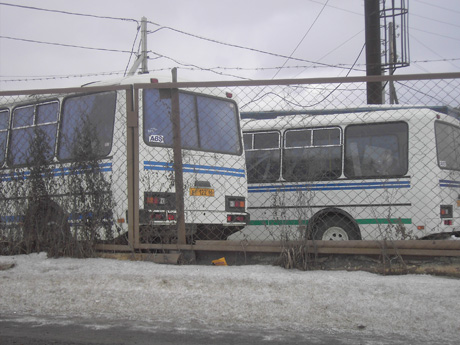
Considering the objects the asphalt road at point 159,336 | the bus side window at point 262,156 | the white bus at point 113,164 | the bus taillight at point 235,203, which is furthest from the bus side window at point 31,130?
the bus side window at point 262,156

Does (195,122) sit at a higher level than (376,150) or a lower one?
higher

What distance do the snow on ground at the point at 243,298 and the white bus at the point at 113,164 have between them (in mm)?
1010

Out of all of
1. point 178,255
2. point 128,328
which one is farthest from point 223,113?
point 128,328

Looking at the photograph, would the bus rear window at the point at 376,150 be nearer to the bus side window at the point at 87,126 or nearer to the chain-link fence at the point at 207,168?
the chain-link fence at the point at 207,168

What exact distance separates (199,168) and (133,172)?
1.87m

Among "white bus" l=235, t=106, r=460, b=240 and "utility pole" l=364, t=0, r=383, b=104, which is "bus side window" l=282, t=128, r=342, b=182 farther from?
"utility pole" l=364, t=0, r=383, b=104

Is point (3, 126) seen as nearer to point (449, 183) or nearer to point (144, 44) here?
point (449, 183)

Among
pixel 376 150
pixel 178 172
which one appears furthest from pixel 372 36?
pixel 178 172

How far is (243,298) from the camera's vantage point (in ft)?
16.8

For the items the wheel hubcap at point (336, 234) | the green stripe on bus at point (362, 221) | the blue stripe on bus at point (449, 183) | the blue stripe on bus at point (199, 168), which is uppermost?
the blue stripe on bus at point (199, 168)

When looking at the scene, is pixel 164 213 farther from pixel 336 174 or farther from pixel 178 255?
pixel 336 174

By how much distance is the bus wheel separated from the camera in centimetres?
1095

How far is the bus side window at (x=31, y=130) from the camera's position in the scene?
298 inches

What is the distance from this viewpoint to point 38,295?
5.53 m
